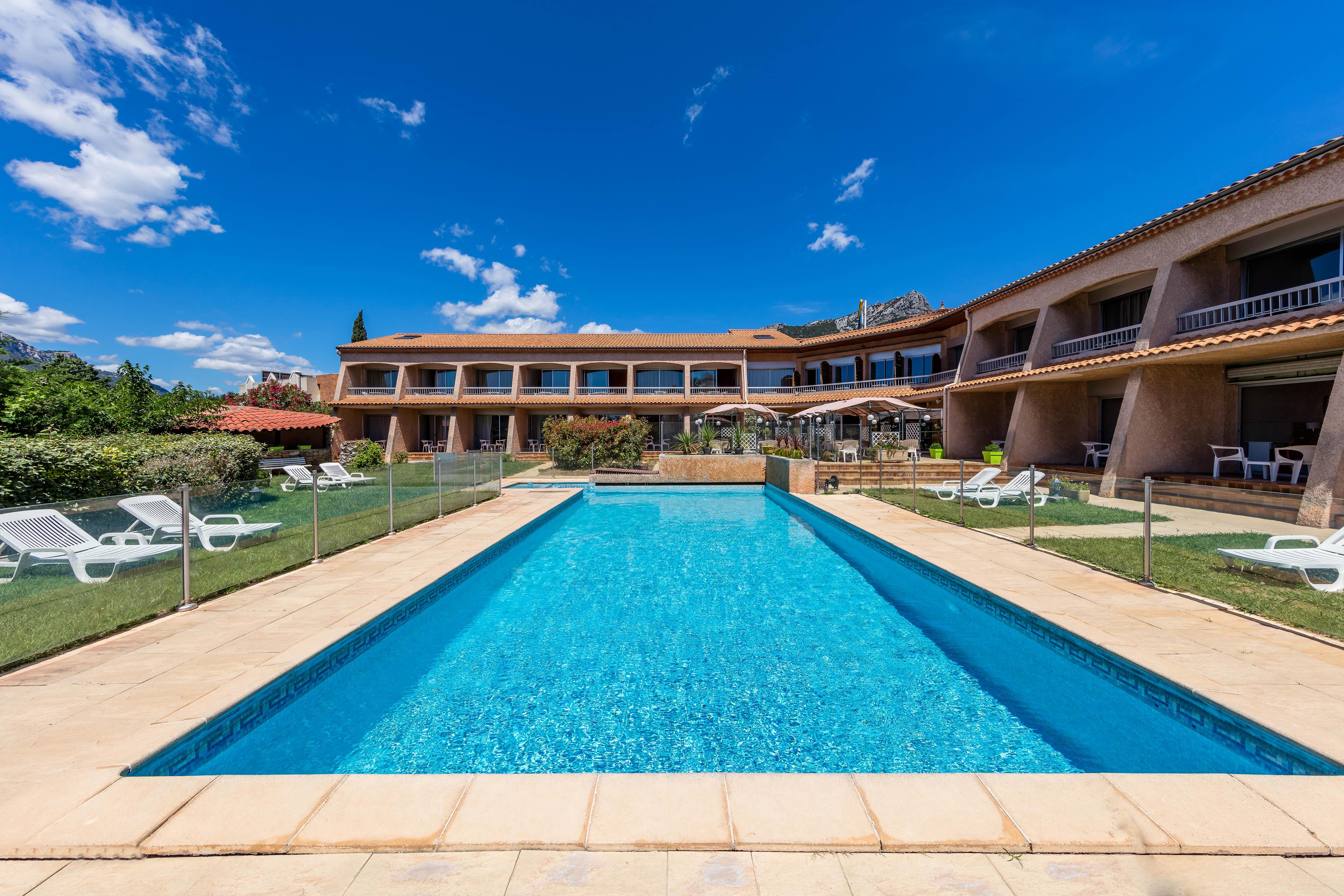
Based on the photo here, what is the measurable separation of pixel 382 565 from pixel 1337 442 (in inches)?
586

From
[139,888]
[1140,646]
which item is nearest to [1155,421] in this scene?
[1140,646]

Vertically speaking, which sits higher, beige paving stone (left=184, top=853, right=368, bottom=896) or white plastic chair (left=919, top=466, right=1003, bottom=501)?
white plastic chair (left=919, top=466, right=1003, bottom=501)

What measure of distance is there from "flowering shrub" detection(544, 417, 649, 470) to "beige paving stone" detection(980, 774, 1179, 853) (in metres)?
19.6

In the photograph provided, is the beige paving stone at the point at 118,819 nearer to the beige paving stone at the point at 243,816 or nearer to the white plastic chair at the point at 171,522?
the beige paving stone at the point at 243,816

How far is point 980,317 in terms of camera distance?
2016cm

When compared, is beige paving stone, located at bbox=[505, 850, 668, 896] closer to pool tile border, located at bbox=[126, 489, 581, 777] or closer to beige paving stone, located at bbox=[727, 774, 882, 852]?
beige paving stone, located at bbox=[727, 774, 882, 852]

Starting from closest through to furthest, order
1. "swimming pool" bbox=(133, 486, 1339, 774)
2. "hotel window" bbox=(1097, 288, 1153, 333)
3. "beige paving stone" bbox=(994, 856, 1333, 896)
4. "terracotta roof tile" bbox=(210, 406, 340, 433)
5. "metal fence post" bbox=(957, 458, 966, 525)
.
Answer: "beige paving stone" bbox=(994, 856, 1333, 896)
"swimming pool" bbox=(133, 486, 1339, 774)
"metal fence post" bbox=(957, 458, 966, 525)
"hotel window" bbox=(1097, 288, 1153, 333)
"terracotta roof tile" bbox=(210, 406, 340, 433)

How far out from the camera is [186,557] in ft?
16.9

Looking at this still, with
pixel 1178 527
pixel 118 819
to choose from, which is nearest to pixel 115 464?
pixel 118 819

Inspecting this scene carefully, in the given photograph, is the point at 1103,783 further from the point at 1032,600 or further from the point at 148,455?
the point at 148,455

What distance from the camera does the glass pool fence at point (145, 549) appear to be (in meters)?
3.88

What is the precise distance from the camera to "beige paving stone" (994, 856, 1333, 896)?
1.90 metres

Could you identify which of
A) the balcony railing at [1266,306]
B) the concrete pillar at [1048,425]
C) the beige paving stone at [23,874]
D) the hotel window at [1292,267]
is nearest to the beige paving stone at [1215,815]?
the beige paving stone at [23,874]

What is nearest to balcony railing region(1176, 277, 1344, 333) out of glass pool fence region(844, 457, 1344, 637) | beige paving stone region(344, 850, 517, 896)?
glass pool fence region(844, 457, 1344, 637)
